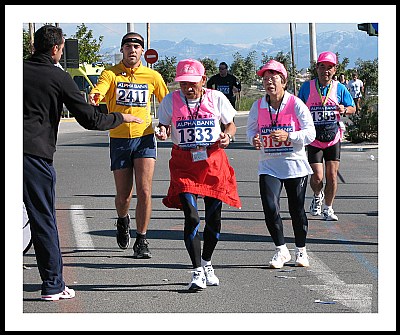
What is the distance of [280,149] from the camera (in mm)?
9109

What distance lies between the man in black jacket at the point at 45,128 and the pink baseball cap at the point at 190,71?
2.74 ft

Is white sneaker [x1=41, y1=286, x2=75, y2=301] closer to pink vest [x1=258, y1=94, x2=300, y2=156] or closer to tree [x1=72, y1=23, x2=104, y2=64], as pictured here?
pink vest [x1=258, y1=94, x2=300, y2=156]

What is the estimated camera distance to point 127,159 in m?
9.53

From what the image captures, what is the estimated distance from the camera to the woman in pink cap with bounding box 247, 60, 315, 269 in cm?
903

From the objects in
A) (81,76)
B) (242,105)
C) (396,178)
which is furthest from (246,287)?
(242,105)

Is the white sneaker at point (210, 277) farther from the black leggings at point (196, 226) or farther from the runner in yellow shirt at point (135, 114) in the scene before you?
the runner in yellow shirt at point (135, 114)

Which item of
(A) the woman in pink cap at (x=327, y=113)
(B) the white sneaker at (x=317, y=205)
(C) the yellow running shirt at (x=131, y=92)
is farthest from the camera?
(B) the white sneaker at (x=317, y=205)

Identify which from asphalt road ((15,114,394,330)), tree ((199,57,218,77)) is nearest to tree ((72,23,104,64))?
tree ((199,57,218,77))

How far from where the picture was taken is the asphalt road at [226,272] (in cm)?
727

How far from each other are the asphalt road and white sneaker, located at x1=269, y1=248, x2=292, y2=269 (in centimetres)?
7

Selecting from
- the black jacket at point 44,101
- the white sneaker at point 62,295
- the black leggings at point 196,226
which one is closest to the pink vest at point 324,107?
the black leggings at point 196,226

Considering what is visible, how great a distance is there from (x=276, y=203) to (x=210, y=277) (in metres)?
1.26

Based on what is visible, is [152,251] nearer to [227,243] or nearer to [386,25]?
[227,243]

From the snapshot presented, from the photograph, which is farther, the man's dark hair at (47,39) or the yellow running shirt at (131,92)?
the yellow running shirt at (131,92)
